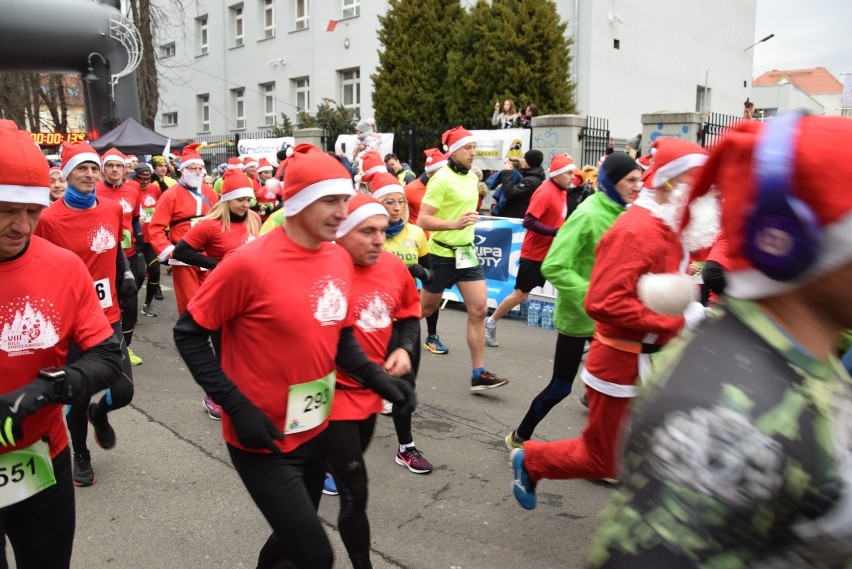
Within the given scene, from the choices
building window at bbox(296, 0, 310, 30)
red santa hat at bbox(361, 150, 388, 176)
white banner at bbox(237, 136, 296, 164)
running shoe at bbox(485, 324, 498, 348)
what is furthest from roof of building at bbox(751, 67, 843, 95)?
red santa hat at bbox(361, 150, 388, 176)

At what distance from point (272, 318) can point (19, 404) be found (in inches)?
33.5

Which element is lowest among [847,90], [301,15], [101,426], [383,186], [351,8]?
[101,426]

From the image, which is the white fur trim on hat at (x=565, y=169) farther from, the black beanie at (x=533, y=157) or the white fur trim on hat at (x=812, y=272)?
the white fur trim on hat at (x=812, y=272)

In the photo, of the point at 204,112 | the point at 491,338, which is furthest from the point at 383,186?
the point at 204,112

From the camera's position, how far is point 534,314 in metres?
9.20

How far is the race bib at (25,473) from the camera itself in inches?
89.7

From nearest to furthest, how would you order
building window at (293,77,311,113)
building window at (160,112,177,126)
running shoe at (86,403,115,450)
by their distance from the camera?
1. running shoe at (86,403,115,450)
2. building window at (293,77,311,113)
3. building window at (160,112,177,126)

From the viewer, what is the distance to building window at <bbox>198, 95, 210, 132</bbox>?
33969 mm

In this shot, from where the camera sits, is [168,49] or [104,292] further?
[168,49]

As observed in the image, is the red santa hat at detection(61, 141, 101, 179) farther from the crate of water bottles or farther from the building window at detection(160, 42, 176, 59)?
the building window at detection(160, 42, 176, 59)

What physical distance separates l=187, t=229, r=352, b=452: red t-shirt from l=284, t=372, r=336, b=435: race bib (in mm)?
19

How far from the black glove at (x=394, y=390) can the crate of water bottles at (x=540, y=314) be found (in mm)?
6195

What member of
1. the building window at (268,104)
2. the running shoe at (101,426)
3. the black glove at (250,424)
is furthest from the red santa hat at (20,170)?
the building window at (268,104)

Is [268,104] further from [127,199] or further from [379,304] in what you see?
[379,304]
